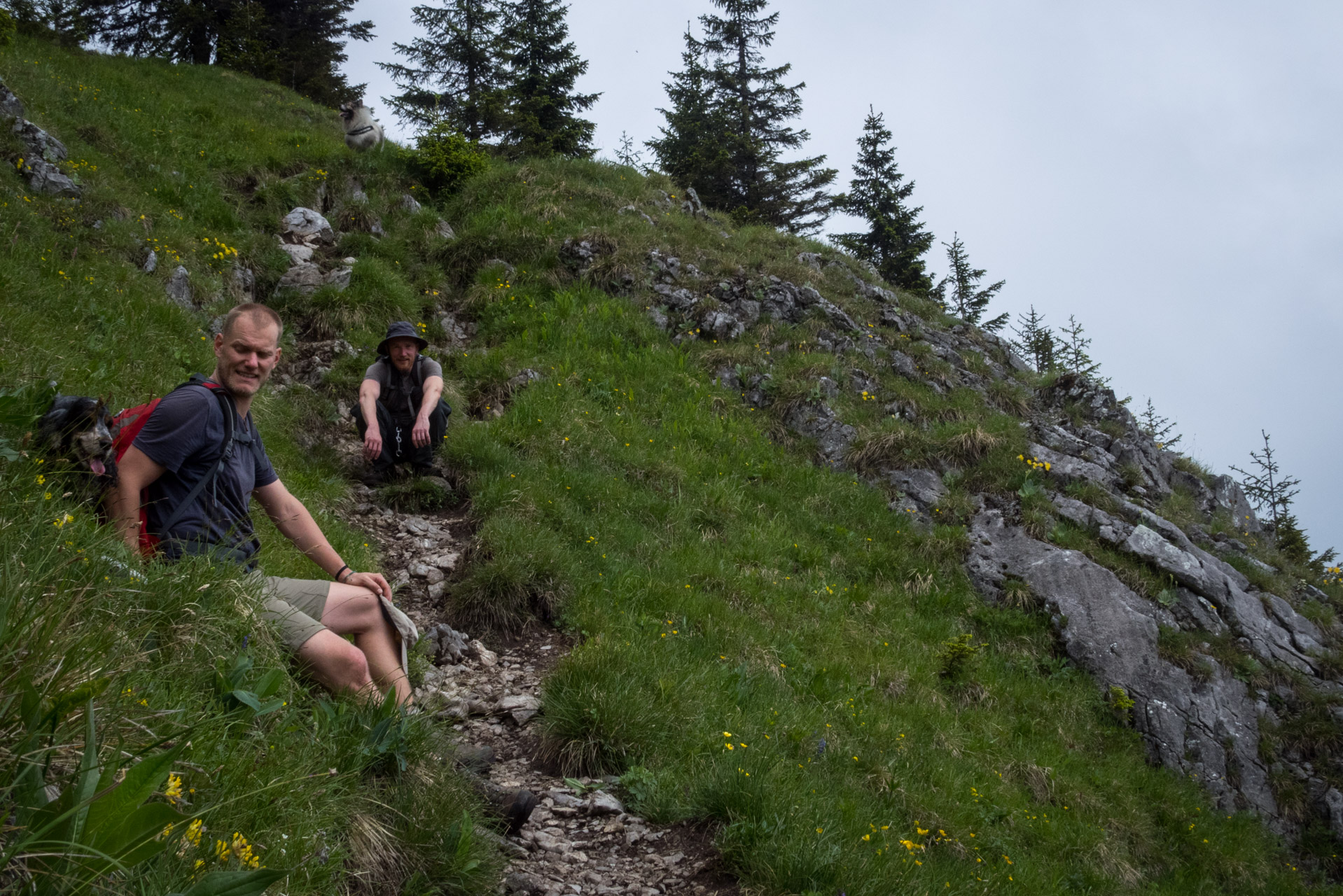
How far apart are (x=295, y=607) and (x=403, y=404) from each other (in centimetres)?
427

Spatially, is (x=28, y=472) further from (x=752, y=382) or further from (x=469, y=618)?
(x=752, y=382)

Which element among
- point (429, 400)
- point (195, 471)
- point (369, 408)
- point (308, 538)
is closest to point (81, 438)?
point (195, 471)

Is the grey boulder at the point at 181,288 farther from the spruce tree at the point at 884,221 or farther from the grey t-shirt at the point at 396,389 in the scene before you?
the spruce tree at the point at 884,221

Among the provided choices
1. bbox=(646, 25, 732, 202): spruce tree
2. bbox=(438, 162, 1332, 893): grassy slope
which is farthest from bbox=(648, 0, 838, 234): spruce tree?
bbox=(438, 162, 1332, 893): grassy slope

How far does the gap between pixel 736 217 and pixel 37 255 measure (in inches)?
595

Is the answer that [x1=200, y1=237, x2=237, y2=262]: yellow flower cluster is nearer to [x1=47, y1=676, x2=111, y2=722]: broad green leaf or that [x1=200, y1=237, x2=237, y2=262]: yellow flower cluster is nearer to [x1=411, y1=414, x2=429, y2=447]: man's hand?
[x1=411, y1=414, x2=429, y2=447]: man's hand

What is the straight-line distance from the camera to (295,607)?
135 inches

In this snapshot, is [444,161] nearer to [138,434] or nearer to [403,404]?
[403,404]

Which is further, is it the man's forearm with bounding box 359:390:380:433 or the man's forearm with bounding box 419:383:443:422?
the man's forearm with bounding box 419:383:443:422

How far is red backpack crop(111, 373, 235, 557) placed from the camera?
3.26 m

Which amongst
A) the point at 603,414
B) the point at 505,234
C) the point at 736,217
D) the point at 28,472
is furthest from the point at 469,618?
the point at 736,217

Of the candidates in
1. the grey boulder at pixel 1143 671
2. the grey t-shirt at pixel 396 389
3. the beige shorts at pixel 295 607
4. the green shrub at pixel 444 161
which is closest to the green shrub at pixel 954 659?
the grey boulder at pixel 1143 671

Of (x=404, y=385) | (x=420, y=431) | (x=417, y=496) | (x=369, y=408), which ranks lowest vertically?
(x=417, y=496)

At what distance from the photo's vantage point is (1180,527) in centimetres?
984
